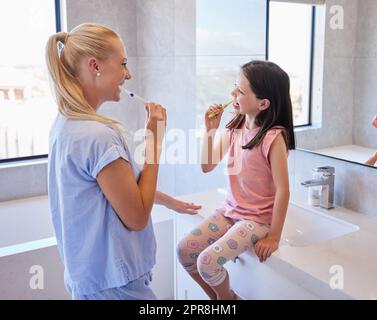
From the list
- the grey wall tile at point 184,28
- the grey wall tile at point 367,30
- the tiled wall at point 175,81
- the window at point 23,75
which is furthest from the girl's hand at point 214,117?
the window at point 23,75

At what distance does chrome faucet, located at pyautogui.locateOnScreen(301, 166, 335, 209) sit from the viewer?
1.54m

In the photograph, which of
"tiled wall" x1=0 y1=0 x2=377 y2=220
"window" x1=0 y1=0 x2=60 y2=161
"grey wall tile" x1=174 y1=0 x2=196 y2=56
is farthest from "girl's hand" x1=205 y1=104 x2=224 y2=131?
"window" x1=0 y1=0 x2=60 y2=161

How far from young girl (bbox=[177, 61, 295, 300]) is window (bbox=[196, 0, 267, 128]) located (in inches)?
18.3

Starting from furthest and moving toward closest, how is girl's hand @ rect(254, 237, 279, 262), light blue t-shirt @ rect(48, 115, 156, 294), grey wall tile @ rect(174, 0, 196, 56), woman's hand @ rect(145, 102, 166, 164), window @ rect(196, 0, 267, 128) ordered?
grey wall tile @ rect(174, 0, 196, 56)
window @ rect(196, 0, 267, 128)
girl's hand @ rect(254, 237, 279, 262)
woman's hand @ rect(145, 102, 166, 164)
light blue t-shirt @ rect(48, 115, 156, 294)

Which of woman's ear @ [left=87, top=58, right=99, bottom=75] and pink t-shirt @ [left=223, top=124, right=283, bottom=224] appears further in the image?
pink t-shirt @ [left=223, top=124, right=283, bottom=224]

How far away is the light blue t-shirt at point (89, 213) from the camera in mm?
1019

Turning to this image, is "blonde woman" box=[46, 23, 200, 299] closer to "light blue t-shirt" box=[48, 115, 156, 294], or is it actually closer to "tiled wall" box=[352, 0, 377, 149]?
"light blue t-shirt" box=[48, 115, 156, 294]

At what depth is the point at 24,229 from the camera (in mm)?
2457

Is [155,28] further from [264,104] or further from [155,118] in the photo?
[155,118]

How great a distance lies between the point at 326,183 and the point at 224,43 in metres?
0.81

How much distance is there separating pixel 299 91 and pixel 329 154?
274 mm

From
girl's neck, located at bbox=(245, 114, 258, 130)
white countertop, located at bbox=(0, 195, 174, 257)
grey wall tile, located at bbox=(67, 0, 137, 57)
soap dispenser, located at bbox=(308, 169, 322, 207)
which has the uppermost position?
grey wall tile, located at bbox=(67, 0, 137, 57)

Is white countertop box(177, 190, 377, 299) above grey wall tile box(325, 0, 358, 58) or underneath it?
underneath
